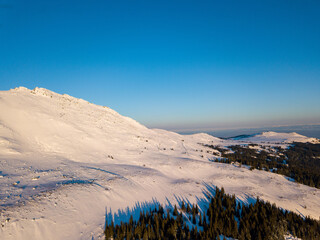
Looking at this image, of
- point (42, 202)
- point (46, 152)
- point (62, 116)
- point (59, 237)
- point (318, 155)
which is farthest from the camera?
point (318, 155)

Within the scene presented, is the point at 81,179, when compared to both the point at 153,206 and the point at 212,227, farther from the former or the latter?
the point at 212,227

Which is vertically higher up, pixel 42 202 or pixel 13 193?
pixel 13 193

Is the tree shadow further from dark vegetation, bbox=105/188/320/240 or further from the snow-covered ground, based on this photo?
dark vegetation, bbox=105/188/320/240

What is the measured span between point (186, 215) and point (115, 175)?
25.8ft

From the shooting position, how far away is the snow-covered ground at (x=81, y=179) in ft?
27.7

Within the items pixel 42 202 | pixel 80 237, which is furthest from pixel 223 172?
pixel 42 202

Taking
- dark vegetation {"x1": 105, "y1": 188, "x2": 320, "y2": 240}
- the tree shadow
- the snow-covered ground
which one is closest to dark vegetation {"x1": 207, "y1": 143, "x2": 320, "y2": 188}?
the snow-covered ground

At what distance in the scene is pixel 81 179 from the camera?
13.1 meters

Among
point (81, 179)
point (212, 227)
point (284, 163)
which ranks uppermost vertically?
point (81, 179)

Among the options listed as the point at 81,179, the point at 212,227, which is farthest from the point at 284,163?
the point at 81,179

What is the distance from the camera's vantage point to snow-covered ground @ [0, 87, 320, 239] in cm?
843

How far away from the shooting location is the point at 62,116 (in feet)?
89.9

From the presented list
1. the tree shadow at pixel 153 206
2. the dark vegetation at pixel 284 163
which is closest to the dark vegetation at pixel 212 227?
the tree shadow at pixel 153 206

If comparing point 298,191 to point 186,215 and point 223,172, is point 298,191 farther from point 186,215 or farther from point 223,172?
point 186,215
